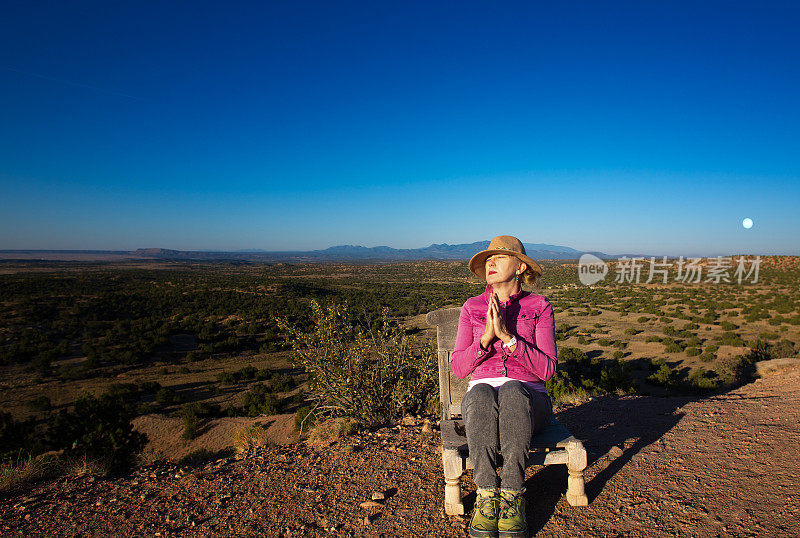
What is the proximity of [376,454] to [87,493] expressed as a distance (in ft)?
7.93

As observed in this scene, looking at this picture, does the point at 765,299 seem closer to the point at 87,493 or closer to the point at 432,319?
the point at 432,319

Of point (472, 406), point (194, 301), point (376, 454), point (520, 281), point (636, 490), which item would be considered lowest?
point (194, 301)

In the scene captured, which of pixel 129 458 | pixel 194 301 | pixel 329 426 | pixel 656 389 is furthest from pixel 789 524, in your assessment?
pixel 194 301

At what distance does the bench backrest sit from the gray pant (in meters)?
1.43

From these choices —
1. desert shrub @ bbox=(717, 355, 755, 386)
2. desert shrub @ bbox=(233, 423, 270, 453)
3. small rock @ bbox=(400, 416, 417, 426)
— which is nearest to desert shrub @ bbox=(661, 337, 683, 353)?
desert shrub @ bbox=(717, 355, 755, 386)

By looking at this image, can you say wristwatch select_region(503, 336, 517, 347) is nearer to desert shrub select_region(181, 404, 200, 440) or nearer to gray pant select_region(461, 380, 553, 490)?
gray pant select_region(461, 380, 553, 490)

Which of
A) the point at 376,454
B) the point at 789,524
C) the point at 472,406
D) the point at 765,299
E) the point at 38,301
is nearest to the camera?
the point at 789,524

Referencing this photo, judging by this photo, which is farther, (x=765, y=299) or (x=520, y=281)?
(x=765, y=299)

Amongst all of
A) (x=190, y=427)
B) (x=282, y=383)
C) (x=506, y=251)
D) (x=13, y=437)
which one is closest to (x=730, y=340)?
(x=282, y=383)

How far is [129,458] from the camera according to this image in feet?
20.2

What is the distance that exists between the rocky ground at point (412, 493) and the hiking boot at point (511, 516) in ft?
0.97

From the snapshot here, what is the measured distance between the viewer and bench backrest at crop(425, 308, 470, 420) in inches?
158

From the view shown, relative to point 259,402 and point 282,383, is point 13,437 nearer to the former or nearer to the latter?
point 259,402

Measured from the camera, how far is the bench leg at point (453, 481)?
2514 mm
